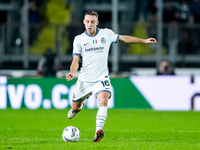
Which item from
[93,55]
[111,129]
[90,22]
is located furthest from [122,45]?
[90,22]

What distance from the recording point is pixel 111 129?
413 inches

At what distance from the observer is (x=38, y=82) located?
15.9 metres

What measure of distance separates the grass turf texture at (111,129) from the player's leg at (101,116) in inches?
5.6

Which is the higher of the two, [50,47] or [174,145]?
[50,47]

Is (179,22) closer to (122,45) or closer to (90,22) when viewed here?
(122,45)

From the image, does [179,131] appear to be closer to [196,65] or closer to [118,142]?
[118,142]

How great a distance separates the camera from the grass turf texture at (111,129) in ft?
25.3

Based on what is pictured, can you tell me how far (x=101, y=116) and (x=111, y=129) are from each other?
2577 mm

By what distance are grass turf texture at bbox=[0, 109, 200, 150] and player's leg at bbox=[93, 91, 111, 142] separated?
0.47 feet

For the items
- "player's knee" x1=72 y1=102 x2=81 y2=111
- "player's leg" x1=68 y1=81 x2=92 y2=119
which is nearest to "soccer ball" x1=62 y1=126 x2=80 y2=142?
"player's leg" x1=68 y1=81 x2=92 y2=119

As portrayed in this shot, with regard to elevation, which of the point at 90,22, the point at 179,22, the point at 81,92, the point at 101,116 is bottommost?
the point at 101,116

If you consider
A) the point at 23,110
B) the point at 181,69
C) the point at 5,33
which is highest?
the point at 5,33

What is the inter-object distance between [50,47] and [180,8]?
5.02 metres

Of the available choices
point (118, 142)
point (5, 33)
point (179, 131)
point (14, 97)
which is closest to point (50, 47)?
point (5, 33)
